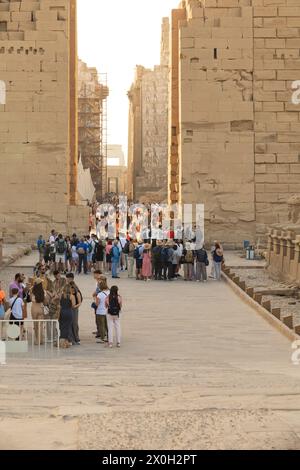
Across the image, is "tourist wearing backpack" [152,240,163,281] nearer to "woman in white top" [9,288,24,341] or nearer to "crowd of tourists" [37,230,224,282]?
"crowd of tourists" [37,230,224,282]

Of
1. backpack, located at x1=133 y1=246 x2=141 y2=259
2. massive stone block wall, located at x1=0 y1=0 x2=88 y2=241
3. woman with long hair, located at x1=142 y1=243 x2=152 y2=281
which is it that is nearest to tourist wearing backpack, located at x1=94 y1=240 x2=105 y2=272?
backpack, located at x1=133 y1=246 x2=141 y2=259

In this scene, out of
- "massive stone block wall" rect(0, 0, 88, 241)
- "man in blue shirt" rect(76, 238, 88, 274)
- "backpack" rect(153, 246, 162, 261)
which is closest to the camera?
"backpack" rect(153, 246, 162, 261)

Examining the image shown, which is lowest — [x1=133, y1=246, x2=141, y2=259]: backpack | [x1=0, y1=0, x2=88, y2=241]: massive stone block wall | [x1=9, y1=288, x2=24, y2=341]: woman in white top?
[x1=9, y1=288, x2=24, y2=341]: woman in white top

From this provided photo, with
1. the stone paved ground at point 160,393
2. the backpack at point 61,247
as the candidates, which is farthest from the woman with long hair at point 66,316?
the backpack at point 61,247

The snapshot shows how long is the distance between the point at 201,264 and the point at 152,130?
4020 centimetres

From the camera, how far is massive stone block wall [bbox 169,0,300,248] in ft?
87.0

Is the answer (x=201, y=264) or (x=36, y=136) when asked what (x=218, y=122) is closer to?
(x=36, y=136)

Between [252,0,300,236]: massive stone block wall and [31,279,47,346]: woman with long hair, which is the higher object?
[252,0,300,236]: massive stone block wall

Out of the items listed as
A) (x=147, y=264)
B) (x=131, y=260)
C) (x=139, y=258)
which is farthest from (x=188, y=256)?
(x=131, y=260)

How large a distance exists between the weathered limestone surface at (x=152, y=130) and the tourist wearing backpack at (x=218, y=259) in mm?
36356

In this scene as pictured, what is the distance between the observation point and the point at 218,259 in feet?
62.3

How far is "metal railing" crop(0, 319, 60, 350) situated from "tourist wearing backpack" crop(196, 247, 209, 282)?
327 inches

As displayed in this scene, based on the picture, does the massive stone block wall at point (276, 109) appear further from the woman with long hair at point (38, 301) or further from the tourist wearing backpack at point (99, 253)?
the woman with long hair at point (38, 301)

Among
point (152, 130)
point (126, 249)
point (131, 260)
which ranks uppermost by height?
point (152, 130)
